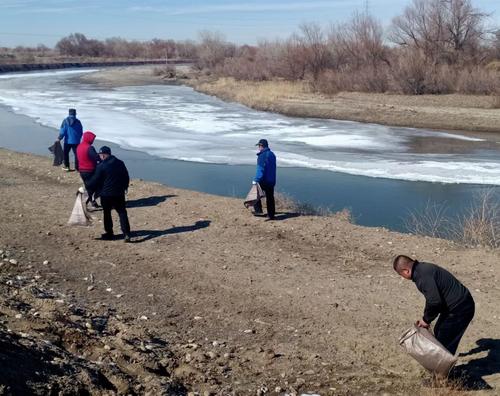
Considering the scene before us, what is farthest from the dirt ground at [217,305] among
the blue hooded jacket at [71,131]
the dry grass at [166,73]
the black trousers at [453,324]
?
the dry grass at [166,73]

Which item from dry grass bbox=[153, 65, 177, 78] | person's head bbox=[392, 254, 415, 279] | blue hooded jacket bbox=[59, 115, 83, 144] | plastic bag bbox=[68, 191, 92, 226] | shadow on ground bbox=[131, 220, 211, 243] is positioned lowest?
shadow on ground bbox=[131, 220, 211, 243]

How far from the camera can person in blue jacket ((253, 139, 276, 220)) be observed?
11.7 metres

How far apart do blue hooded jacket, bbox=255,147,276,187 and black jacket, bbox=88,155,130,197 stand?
2.47 m

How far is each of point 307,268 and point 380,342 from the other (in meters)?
2.45

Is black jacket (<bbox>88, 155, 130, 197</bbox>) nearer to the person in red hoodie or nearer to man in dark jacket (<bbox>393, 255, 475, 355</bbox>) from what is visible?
Result: the person in red hoodie

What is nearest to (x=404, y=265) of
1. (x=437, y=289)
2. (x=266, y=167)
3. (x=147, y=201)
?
(x=437, y=289)

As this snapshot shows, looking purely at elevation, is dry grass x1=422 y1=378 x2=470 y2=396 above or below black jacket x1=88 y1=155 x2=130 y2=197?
below

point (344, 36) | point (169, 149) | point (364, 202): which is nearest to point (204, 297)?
point (364, 202)

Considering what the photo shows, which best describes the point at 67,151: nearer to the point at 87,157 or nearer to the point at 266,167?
the point at 87,157

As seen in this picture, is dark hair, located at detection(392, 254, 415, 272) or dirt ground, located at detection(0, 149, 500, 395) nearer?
dark hair, located at detection(392, 254, 415, 272)

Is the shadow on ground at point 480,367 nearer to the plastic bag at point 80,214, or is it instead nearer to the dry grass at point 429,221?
the dry grass at point 429,221

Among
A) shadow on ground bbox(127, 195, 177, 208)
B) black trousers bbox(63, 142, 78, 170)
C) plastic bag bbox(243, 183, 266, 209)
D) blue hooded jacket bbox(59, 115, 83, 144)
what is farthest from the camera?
black trousers bbox(63, 142, 78, 170)

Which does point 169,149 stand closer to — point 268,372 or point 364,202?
point 364,202

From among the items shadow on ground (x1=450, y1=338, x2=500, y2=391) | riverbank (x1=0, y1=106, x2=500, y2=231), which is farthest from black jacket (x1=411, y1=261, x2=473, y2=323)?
riverbank (x1=0, y1=106, x2=500, y2=231)
